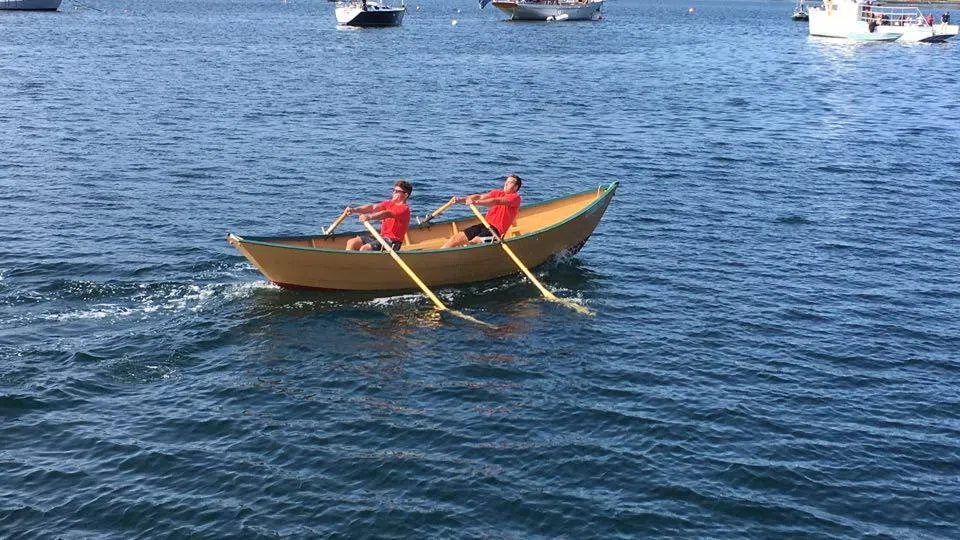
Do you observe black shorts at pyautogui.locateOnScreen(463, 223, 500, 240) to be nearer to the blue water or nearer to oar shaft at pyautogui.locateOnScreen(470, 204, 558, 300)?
oar shaft at pyautogui.locateOnScreen(470, 204, 558, 300)

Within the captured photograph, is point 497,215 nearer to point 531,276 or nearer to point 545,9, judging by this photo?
point 531,276

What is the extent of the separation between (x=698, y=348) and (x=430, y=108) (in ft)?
113

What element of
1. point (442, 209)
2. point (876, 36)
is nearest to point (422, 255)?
point (442, 209)

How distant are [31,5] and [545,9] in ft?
209

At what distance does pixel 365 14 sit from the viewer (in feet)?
364

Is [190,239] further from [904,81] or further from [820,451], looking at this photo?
[904,81]

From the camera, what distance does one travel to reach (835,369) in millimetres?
21516

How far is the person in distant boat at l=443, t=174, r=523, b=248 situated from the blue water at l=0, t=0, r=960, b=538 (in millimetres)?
1291

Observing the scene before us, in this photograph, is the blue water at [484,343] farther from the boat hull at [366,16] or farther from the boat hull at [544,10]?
the boat hull at [544,10]

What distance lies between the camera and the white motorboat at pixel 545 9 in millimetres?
121375

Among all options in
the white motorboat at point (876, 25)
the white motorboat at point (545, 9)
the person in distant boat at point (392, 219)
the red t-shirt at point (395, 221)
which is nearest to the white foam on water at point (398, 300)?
the person in distant boat at point (392, 219)

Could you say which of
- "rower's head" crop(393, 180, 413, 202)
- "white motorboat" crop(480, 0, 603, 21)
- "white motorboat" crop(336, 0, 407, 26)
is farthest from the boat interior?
"white motorboat" crop(480, 0, 603, 21)

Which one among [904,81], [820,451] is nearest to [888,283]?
[820,451]

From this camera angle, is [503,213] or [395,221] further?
[503,213]
